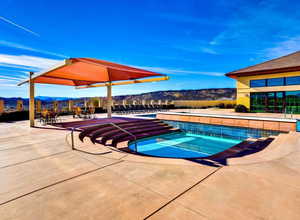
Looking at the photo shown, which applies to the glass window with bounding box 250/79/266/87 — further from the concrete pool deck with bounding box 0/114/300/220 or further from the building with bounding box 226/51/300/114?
the concrete pool deck with bounding box 0/114/300/220

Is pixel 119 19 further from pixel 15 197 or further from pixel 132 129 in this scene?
pixel 15 197

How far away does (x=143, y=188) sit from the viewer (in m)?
2.55

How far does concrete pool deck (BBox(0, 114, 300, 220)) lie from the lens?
1975 millimetres

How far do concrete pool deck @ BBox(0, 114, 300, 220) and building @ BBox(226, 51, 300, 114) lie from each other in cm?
1599

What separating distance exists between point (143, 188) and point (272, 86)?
19938 millimetres

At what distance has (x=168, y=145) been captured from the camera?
309 inches

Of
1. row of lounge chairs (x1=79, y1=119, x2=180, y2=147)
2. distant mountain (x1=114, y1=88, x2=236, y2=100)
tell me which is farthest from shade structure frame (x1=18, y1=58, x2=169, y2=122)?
distant mountain (x1=114, y1=88, x2=236, y2=100)

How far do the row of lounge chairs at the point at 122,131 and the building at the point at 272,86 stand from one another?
1273 cm

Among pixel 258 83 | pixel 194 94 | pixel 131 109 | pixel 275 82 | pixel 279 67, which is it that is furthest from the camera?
pixel 194 94

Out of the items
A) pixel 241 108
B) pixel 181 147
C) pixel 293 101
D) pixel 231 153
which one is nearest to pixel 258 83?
pixel 241 108

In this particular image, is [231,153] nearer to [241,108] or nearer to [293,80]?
[241,108]

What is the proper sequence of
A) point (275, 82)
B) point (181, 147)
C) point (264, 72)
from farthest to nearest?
point (264, 72), point (275, 82), point (181, 147)

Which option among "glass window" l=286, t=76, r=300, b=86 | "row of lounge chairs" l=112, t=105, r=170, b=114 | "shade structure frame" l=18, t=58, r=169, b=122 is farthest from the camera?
"row of lounge chairs" l=112, t=105, r=170, b=114

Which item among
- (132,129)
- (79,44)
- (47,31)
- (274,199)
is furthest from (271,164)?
(79,44)
